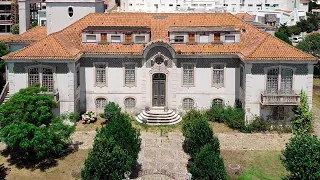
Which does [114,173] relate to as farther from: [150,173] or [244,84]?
[244,84]

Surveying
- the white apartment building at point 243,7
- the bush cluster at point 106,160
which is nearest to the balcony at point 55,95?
the bush cluster at point 106,160

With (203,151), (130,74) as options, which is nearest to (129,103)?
(130,74)

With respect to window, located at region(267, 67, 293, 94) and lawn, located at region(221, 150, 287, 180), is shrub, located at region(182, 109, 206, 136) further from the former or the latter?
window, located at region(267, 67, 293, 94)

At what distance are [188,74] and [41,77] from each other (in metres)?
11.6

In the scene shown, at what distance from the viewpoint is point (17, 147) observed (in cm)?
2989

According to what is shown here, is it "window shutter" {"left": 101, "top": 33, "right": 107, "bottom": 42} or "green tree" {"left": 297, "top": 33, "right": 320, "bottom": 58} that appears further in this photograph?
"green tree" {"left": 297, "top": 33, "right": 320, "bottom": 58}

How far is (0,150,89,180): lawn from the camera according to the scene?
1144 inches

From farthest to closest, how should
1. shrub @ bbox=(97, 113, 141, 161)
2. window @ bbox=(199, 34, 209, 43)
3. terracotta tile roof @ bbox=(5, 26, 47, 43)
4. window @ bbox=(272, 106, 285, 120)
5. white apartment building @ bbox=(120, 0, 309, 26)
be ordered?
white apartment building @ bbox=(120, 0, 309, 26), terracotta tile roof @ bbox=(5, 26, 47, 43), window @ bbox=(199, 34, 209, 43), window @ bbox=(272, 106, 285, 120), shrub @ bbox=(97, 113, 141, 161)

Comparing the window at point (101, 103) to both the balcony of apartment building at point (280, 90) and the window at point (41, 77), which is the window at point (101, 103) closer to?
the window at point (41, 77)

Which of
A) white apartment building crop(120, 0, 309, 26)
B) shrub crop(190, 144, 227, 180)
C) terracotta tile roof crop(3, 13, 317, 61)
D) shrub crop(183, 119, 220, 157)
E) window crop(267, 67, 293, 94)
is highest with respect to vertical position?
white apartment building crop(120, 0, 309, 26)

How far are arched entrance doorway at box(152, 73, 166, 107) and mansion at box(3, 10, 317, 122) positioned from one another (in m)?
0.08

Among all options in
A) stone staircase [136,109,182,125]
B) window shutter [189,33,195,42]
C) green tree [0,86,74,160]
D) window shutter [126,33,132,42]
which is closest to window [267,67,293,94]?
window shutter [189,33,195,42]

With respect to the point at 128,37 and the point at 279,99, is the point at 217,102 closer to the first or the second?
the point at 279,99

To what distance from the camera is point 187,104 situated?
39.6 metres
